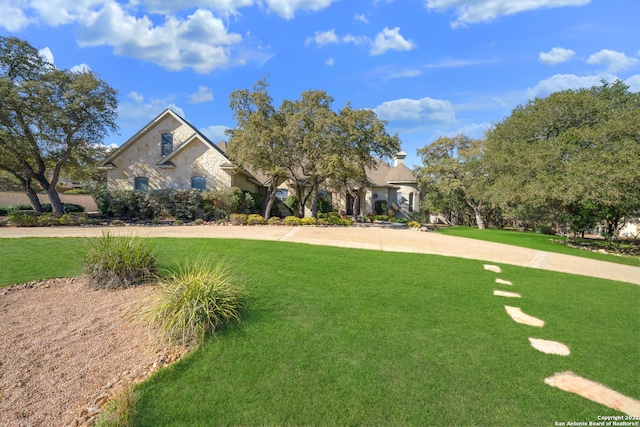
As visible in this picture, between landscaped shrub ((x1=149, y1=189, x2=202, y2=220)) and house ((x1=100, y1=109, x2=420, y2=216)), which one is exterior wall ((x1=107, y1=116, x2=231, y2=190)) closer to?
house ((x1=100, y1=109, x2=420, y2=216))

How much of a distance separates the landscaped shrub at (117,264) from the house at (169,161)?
49.4 ft

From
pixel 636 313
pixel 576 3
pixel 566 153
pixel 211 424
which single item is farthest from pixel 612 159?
pixel 211 424

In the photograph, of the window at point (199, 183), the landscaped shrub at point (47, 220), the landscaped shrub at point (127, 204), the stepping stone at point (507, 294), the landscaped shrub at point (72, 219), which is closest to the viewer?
the stepping stone at point (507, 294)

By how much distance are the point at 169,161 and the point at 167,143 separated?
197cm

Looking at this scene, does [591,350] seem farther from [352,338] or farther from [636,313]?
[352,338]

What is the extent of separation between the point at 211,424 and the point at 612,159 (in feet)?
53.2

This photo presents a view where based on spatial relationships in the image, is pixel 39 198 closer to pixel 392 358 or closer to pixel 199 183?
pixel 199 183

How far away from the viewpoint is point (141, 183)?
2281 cm

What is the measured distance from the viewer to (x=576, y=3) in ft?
31.6

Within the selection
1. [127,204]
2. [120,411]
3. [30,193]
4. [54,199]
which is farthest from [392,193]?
[120,411]

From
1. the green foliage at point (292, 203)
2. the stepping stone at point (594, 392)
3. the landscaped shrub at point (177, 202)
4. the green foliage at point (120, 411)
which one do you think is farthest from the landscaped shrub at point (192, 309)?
the green foliage at point (292, 203)

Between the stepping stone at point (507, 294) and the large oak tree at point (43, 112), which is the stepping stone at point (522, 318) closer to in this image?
the stepping stone at point (507, 294)

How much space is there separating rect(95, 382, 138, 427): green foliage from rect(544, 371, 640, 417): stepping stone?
14.5 feet

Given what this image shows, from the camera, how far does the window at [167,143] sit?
23.1m
